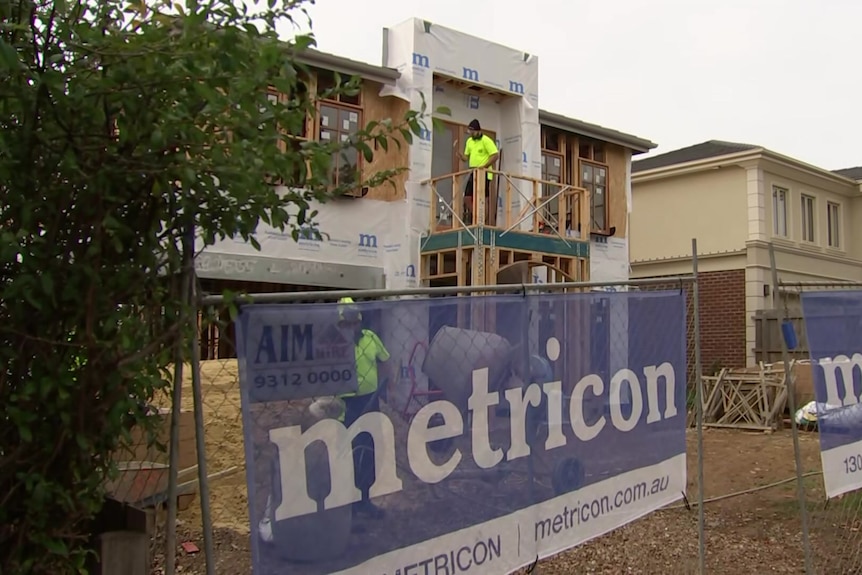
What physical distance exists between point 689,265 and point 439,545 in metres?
19.1

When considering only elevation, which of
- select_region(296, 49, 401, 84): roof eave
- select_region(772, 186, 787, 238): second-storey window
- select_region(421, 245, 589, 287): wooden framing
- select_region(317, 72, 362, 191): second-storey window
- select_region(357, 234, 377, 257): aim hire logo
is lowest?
select_region(421, 245, 589, 287): wooden framing

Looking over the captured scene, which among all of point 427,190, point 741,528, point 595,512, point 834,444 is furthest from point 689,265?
point 595,512

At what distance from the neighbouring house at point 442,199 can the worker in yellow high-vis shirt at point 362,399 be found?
941 centimetres

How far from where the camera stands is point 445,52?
51.1 ft

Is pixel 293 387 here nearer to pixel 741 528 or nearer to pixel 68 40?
pixel 68 40

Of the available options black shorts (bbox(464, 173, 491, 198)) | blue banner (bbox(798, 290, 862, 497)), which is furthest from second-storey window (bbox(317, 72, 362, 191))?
blue banner (bbox(798, 290, 862, 497))

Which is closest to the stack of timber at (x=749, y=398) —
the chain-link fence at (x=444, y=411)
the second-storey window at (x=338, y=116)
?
the second-storey window at (x=338, y=116)

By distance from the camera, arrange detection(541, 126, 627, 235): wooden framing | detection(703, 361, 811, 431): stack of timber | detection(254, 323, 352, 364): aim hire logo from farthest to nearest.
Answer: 1. detection(541, 126, 627, 235): wooden framing
2. detection(703, 361, 811, 431): stack of timber
3. detection(254, 323, 352, 364): aim hire logo

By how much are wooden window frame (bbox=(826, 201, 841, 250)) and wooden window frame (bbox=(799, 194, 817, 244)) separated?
0.86m

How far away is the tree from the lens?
2232mm

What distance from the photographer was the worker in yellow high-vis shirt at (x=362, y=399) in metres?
3.15

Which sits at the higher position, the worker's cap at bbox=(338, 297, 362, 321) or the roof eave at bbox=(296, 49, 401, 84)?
the roof eave at bbox=(296, 49, 401, 84)

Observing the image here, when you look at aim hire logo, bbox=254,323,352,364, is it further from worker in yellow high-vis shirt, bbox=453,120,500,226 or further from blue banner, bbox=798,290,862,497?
worker in yellow high-vis shirt, bbox=453,120,500,226

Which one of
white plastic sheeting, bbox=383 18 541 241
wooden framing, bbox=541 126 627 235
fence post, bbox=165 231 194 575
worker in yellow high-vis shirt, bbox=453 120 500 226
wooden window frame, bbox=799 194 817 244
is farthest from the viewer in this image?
wooden window frame, bbox=799 194 817 244
